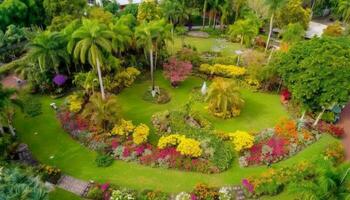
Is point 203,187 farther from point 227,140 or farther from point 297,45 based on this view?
point 297,45

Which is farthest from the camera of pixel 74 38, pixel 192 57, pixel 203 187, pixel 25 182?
pixel 192 57

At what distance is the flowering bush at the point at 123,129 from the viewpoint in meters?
28.2

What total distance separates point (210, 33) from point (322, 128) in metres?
24.1

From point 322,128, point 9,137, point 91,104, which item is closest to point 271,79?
point 322,128

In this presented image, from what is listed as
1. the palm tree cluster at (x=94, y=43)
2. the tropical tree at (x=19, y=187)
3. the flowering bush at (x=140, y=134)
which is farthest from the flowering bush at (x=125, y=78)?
the tropical tree at (x=19, y=187)

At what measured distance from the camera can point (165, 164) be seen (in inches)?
1030

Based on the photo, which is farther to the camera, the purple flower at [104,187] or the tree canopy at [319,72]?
the tree canopy at [319,72]

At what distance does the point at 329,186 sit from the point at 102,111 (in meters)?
17.4

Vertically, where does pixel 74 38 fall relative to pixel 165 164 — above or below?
above

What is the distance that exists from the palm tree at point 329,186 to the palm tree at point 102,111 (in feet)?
49.9

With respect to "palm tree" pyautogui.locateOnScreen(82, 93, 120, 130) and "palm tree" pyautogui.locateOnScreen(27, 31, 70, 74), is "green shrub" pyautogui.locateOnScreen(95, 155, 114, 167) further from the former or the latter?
"palm tree" pyautogui.locateOnScreen(27, 31, 70, 74)

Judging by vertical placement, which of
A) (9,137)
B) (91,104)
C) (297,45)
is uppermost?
(297,45)

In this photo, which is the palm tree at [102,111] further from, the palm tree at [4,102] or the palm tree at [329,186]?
the palm tree at [329,186]

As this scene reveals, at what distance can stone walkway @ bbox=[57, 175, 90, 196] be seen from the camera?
24.0m
